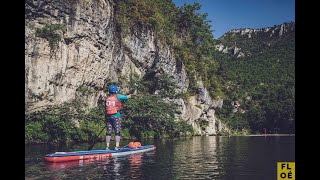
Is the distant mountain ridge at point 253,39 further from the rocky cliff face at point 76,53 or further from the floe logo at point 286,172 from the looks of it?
the floe logo at point 286,172

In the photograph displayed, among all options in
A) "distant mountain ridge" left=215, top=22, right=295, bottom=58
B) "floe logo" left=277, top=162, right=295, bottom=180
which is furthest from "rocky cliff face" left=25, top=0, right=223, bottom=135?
"distant mountain ridge" left=215, top=22, right=295, bottom=58

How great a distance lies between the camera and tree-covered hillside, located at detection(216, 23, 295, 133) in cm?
8238

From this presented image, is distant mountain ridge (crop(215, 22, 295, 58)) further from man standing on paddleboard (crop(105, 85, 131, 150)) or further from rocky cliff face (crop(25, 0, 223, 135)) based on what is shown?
man standing on paddleboard (crop(105, 85, 131, 150))

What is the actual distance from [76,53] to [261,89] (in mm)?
60841

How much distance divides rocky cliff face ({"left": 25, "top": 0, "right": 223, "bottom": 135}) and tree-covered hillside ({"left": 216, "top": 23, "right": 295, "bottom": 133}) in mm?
36694

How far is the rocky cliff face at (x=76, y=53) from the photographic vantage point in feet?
123

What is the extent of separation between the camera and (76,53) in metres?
41.7

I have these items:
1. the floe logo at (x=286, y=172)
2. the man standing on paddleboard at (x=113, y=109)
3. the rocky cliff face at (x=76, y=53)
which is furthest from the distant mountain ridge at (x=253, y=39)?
the floe logo at (x=286, y=172)
